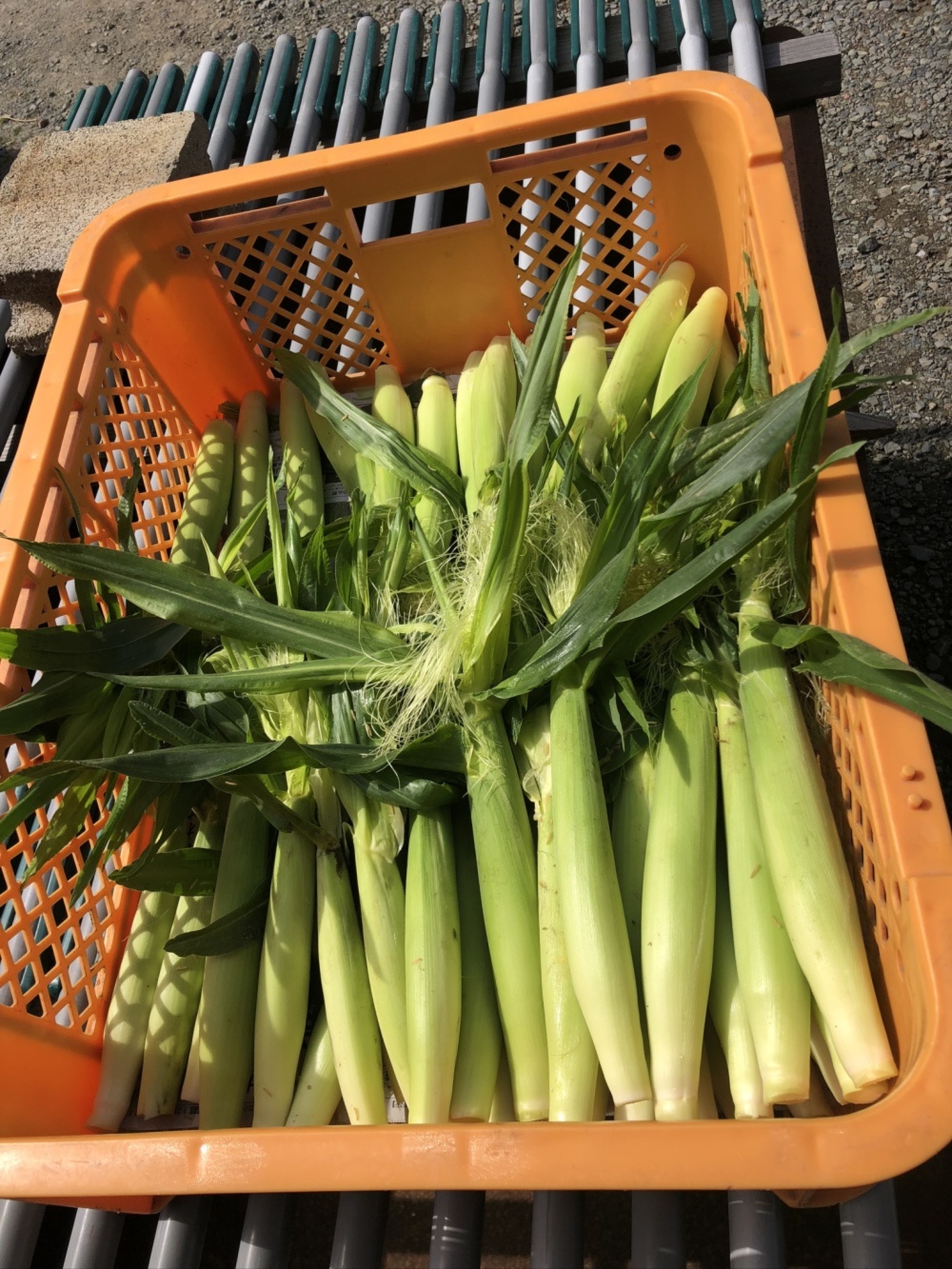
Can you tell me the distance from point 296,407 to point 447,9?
1870 mm

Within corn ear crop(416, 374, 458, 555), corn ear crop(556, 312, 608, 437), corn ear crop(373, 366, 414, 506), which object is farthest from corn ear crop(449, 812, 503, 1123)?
corn ear crop(556, 312, 608, 437)

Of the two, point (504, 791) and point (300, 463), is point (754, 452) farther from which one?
point (300, 463)

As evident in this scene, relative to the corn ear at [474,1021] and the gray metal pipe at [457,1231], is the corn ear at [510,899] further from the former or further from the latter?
the gray metal pipe at [457,1231]

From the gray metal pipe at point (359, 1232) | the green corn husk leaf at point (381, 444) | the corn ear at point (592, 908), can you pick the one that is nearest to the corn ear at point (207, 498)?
the green corn husk leaf at point (381, 444)

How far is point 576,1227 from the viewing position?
1076 millimetres

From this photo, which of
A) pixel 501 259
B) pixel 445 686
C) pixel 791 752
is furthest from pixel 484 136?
pixel 791 752

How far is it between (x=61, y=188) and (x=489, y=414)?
164cm

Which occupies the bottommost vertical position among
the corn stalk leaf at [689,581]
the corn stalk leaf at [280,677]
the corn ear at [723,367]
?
the corn stalk leaf at [280,677]

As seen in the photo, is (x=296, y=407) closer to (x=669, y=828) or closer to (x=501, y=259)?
(x=501, y=259)

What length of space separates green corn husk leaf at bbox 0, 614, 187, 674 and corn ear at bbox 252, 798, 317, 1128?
32 cm

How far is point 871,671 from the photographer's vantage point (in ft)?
3.16

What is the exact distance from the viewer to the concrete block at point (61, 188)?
225cm

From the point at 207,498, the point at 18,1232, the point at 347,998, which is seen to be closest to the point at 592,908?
the point at 347,998

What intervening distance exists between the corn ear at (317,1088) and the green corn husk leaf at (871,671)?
782 mm
